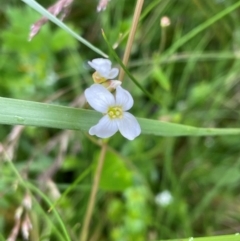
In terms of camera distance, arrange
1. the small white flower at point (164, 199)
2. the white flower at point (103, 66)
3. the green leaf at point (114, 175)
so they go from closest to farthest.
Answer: the white flower at point (103, 66) → the green leaf at point (114, 175) → the small white flower at point (164, 199)

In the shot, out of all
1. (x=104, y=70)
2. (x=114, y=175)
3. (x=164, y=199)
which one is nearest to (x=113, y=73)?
(x=104, y=70)

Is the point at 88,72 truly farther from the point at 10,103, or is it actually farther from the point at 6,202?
the point at 10,103

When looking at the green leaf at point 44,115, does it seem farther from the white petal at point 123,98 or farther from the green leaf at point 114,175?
the green leaf at point 114,175

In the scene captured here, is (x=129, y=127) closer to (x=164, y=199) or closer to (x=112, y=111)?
(x=112, y=111)

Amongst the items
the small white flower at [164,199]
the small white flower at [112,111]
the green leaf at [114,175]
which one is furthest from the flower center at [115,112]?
the small white flower at [164,199]

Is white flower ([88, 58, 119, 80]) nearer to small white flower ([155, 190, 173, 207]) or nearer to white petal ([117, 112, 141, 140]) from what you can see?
white petal ([117, 112, 141, 140])

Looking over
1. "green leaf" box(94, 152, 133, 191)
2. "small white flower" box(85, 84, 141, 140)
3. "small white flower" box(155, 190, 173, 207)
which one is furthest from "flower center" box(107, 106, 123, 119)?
"small white flower" box(155, 190, 173, 207)

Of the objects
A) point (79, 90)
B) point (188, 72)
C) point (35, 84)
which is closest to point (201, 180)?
point (188, 72)
